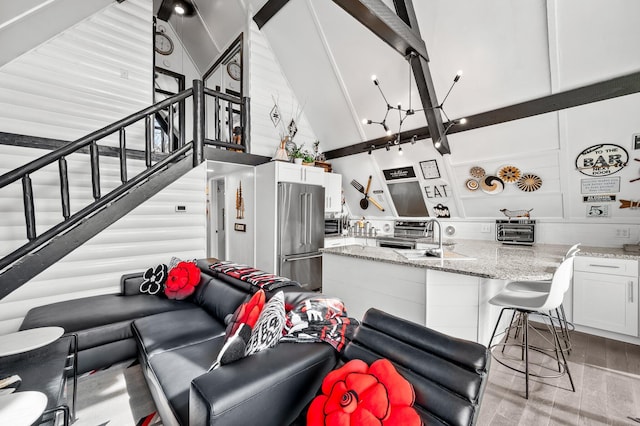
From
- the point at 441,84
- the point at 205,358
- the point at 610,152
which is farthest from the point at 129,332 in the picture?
the point at 610,152

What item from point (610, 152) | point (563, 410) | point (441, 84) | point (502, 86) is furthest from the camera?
point (441, 84)

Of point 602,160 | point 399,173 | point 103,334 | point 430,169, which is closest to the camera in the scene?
point 103,334

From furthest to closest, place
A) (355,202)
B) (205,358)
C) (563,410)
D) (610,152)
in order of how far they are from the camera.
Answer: (355,202)
(610,152)
(563,410)
(205,358)

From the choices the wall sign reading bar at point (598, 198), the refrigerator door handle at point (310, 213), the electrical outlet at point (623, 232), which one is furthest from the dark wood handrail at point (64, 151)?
the electrical outlet at point (623, 232)

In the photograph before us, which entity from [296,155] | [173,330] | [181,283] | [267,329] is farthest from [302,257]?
[267,329]

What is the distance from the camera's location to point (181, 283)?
276 centimetres

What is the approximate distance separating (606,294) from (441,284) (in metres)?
2.12

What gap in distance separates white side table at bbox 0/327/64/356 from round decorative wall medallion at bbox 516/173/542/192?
484 centimetres

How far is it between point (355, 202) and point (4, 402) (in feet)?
16.3

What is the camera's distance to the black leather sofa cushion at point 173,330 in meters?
1.86

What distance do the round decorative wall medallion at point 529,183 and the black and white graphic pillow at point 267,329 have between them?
359 cm

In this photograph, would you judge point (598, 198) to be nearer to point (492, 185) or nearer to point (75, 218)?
point (492, 185)

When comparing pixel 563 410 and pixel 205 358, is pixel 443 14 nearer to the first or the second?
pixel 563 410

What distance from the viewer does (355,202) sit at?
5.51m
